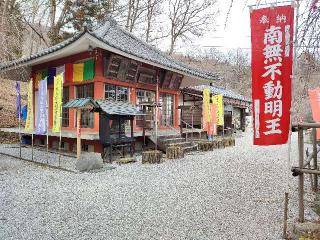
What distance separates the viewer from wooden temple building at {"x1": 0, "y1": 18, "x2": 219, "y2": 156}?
1111 cm

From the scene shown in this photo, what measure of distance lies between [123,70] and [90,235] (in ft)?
31.9

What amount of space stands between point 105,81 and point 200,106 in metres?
9.39

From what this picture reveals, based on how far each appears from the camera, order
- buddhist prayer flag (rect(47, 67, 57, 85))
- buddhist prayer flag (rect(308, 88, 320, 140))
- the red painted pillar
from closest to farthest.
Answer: buddhist prayer flag (rect(308, 88, 320, 140)) < the red painted pillar < buddhist prayer flag (rect(47, 67, 57, 85))

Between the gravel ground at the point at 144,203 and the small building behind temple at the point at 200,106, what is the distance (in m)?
8.39

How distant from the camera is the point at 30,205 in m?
5.75

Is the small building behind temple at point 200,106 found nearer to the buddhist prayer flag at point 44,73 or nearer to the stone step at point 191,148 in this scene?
the stone step at point 191,148

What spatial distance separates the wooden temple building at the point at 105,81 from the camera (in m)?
11.1

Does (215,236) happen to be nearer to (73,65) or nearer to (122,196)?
(122,196)

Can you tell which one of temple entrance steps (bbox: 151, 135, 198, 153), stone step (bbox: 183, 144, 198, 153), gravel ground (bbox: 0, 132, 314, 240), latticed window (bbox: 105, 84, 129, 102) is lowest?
gravel ground (bbox: 0, 132, 314, 240)

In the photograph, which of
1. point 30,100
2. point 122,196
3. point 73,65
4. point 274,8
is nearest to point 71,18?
point 73,65

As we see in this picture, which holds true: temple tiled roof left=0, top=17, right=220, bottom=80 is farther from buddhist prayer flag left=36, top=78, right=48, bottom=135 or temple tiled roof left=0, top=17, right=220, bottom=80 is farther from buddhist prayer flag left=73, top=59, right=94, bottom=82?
buddhist prayer flag left=36, top=78, right=48, bottom=135

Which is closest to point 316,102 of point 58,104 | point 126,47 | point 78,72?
point 126,47

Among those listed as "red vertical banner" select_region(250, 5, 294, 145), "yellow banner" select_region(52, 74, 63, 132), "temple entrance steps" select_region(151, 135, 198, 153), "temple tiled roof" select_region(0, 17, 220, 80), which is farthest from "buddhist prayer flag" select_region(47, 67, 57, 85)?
"red vertical banner" select_region(250, 5, 294, 145)

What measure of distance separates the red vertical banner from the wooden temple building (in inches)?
258
